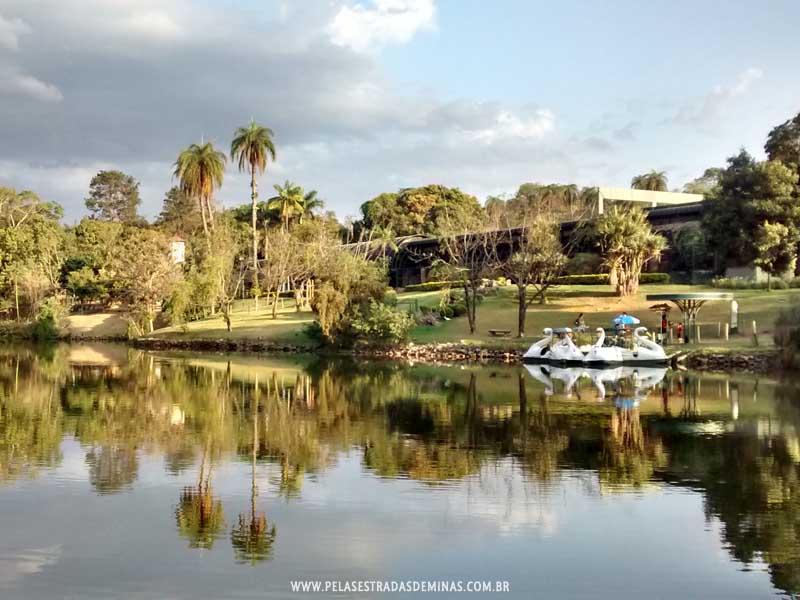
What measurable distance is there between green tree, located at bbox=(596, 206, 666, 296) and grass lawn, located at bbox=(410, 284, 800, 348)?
4.18ft

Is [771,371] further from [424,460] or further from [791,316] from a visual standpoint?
[424,460]

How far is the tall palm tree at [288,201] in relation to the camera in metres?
76.7

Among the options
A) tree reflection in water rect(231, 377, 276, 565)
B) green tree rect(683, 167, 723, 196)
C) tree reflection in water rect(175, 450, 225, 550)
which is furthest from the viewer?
green tree rect(683, 167, 723, 196)

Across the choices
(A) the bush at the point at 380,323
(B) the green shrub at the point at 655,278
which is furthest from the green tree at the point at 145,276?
(B) the green shrub at the point at 655,278

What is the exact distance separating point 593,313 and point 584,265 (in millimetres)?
12660

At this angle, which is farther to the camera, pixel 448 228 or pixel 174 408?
pixel 448 228

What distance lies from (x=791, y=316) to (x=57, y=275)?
5397cm

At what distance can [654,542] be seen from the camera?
10.0m

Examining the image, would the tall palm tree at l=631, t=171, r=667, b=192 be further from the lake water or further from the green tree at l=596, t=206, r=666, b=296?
the lake water

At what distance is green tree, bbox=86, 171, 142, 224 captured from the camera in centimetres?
11669

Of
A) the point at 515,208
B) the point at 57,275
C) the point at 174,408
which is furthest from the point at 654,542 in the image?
the point at 515,208

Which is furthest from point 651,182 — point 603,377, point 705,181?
point 603,377

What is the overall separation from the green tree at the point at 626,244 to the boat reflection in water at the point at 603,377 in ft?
46.1

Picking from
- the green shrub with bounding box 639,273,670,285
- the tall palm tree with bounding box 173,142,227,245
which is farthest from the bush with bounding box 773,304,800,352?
the tall palm tree with bounding box 173,142,227,245
